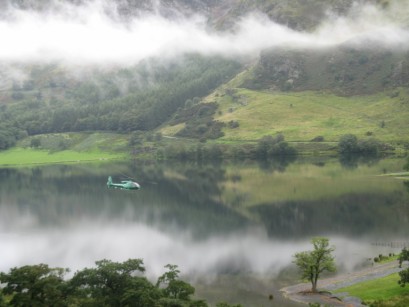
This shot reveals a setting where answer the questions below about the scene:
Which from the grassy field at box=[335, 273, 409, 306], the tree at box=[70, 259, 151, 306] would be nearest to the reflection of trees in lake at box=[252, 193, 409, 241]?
the grassy field at box=[335, 273, 409, 306]

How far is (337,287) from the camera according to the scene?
79.6 m

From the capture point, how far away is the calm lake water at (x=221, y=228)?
9512 cm

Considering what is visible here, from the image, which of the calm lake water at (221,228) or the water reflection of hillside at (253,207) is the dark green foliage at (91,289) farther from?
the water reflection of hillside at (253,207)

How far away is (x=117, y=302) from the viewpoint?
178 ft

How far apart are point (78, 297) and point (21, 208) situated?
131824mm

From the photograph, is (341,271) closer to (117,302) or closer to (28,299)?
(117,302)

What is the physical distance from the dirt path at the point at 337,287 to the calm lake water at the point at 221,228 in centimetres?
278

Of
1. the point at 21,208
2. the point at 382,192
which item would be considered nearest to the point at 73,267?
the point at 21,208

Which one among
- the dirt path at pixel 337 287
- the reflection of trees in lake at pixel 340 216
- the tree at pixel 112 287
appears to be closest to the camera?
the tree at pixel 112 287

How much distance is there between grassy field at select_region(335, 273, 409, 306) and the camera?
220 feet

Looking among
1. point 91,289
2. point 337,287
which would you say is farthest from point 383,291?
point 91,289

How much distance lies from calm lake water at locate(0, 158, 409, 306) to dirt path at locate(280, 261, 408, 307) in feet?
9.12

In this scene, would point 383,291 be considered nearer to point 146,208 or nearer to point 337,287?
point 337,287

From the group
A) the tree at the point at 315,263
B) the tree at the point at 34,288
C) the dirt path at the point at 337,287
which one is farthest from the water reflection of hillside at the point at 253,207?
the tree at the point at 34,288
